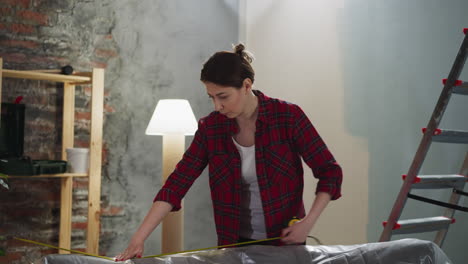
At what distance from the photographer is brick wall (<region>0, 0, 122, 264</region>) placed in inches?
127

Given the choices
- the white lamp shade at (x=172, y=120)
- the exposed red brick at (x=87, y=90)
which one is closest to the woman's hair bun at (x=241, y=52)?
the white lamp shade at (x=172, y=120)

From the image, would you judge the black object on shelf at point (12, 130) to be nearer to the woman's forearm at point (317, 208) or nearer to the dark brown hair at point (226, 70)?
the dark brown hair at point (226, 70)

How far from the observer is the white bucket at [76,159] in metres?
3.13

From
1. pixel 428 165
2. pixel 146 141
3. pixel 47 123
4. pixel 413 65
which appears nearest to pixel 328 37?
pixel 413 65

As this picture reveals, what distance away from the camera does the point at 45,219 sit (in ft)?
11.0

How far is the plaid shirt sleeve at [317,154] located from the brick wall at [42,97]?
1973 millimetres

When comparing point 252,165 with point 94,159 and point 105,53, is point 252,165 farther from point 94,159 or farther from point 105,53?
point 105,53

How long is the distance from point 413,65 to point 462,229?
93 cm

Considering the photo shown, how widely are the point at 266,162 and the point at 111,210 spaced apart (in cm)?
205

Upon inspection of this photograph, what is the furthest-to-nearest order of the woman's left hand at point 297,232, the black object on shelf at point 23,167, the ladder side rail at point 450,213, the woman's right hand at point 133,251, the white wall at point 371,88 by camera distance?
the white wall at point 371,88 → the black object on shelf at point 23,167 → the ladder side rail at point 450,213 → the woman's left hand at point 297,232 → the woman's right hand at point 133,251

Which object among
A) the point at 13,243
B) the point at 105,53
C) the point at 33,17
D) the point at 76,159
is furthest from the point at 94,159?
the point at 33,17

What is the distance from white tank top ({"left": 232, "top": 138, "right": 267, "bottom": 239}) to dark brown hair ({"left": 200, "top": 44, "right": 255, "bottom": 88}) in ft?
0.81

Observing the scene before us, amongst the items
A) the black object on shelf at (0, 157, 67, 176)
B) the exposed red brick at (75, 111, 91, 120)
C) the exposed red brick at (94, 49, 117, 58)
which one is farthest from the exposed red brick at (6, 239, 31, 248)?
the exposed red brick at (94, 49, 117, 58)

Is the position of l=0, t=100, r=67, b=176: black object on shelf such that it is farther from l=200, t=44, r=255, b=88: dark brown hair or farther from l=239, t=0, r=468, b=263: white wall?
l=239, t=0, r=468, b=263: white wall
